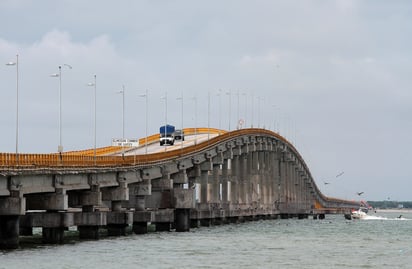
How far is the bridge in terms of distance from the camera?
242 ft

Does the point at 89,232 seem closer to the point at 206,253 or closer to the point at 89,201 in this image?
the point at 89,201

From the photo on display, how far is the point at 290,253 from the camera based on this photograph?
7731 cm

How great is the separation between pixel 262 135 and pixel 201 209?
50.3 m

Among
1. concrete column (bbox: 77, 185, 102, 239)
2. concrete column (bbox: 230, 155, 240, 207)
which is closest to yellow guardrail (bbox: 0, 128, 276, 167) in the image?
concrete column (bbox: 77, 185, 102, 239)

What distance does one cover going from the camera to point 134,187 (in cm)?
10594

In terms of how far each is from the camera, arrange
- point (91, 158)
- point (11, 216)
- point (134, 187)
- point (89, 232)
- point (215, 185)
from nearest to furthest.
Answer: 1. point (11, 216)
2. point (89, 232)
3. point (91, 158)
4. point (134, 187)
5. point (215, 185)

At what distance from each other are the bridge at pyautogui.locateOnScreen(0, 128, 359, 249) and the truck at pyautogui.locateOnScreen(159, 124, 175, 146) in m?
1.69

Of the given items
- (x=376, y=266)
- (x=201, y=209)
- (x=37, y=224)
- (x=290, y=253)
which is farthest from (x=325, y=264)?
(x=201, y=209)

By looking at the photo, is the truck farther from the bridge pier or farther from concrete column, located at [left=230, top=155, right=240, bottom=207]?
the bridge pier

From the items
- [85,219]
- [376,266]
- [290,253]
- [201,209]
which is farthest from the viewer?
[201,209]

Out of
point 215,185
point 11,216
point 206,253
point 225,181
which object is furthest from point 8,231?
point 225,181

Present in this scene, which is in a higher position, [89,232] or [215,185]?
[215,185]

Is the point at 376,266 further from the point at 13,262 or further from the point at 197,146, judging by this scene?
the point at 197,146

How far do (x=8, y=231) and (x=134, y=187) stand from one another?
36034 mm
